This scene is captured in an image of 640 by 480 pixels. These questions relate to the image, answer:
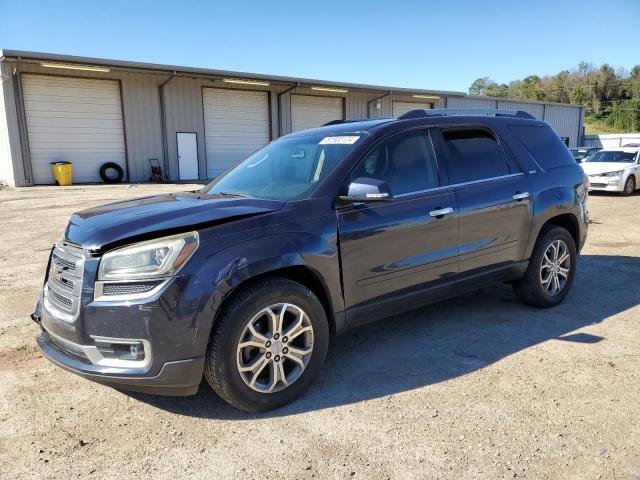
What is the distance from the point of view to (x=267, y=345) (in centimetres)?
315

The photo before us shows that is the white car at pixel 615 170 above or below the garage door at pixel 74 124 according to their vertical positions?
below

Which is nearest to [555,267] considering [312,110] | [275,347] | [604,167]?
[275,347]

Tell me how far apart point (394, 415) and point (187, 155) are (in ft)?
74.4

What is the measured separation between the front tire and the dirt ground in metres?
0.15

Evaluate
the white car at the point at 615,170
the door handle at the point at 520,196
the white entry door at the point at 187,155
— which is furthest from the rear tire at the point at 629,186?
the white entry door at the point at 187,155

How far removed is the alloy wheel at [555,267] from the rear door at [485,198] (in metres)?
0.44

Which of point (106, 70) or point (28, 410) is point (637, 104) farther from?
point (28, 410)

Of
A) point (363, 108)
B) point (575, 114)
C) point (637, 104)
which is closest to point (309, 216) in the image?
point (363, 108)

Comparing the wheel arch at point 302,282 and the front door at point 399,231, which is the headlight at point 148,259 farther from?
the front door at point 399,231

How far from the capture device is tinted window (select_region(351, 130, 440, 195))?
3.86 meters

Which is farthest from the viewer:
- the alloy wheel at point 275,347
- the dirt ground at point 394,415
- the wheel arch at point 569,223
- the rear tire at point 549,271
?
the wheel arch at point 569,223

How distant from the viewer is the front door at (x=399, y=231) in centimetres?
357

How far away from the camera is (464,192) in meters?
4.27

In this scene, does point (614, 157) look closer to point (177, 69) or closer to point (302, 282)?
point (177, 69)
